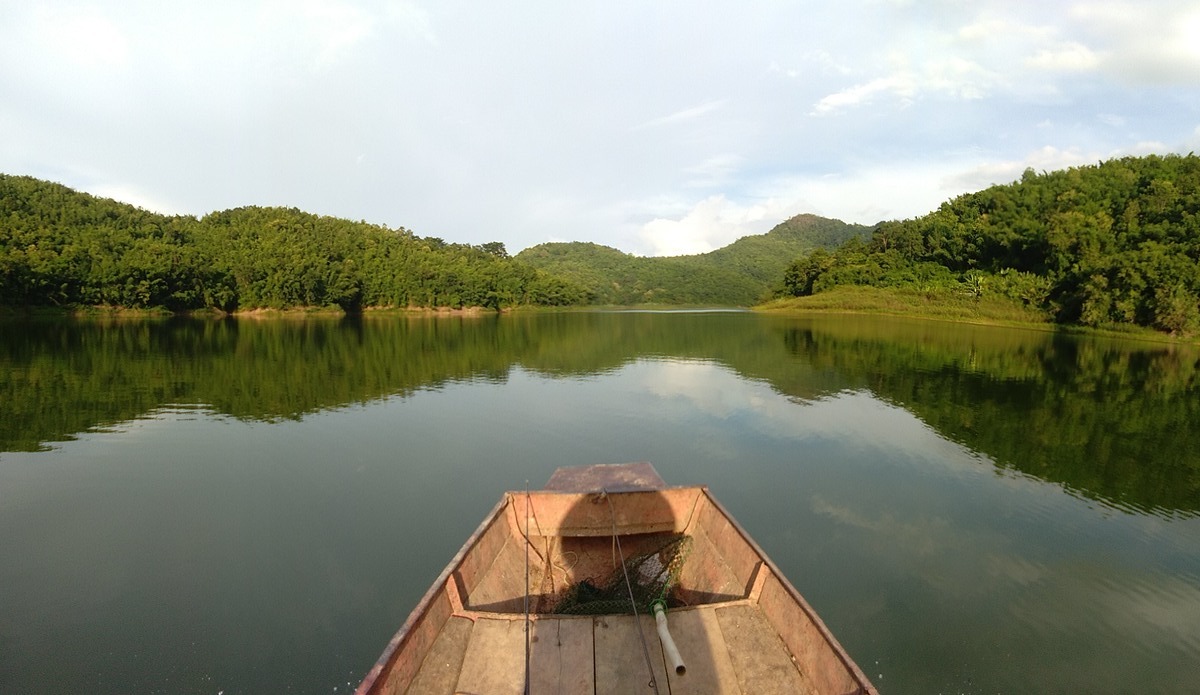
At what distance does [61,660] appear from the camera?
18.8ft

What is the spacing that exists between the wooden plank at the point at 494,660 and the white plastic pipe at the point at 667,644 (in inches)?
45.8

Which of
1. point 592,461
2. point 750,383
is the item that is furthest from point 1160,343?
point 592,461

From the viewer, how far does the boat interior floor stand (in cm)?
439

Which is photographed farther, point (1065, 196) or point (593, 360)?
point (1065, 196)

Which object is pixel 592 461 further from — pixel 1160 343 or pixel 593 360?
pixel 1160 343

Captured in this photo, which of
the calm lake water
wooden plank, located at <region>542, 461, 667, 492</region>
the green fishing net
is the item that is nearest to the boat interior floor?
the green fishing net

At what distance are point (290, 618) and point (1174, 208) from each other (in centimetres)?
6592

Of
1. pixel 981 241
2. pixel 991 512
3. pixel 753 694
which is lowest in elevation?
pixel 991 512

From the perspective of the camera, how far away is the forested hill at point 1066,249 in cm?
4156

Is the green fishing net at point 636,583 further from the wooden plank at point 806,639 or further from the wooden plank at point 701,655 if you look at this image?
the wooden plank at point 806,639

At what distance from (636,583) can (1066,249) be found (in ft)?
206

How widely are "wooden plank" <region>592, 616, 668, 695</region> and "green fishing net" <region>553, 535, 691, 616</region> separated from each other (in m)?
0.90

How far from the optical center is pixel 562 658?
4707 millimetres

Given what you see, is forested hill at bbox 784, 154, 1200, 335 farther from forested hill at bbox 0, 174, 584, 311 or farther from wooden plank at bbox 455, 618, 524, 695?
forested hill at bbox 0, 174, 584, 311
